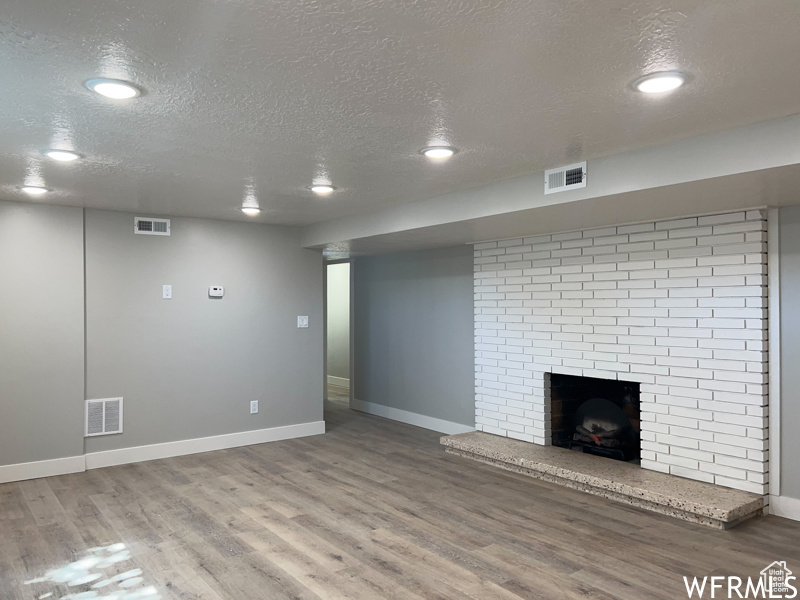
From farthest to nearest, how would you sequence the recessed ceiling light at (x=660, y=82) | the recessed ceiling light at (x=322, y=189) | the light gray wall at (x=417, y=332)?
the light gray wall at (x=417, y=332), the recessed ceiling light at (x=322, y=189), the recessed ceiling light at (x=660, y=82)

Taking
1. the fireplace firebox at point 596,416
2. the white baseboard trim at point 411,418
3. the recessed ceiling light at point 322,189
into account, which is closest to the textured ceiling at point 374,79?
the recessed ceiling light at point 322,189

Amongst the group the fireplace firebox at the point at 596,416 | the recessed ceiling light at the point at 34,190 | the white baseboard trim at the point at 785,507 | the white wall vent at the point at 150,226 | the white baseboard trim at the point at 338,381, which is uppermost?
the recessed ceiling light at the point at 34,190

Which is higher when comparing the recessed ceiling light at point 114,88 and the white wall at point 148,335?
the recessed ceiling light at point 114,88

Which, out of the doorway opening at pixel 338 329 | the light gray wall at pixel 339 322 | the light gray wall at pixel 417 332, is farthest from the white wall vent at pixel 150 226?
the light gray wall at pixel 339 322

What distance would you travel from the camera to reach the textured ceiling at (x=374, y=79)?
68.4 inches

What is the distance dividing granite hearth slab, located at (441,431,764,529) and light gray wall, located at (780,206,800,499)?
0.27 meters

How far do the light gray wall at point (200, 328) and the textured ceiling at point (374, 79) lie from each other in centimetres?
175

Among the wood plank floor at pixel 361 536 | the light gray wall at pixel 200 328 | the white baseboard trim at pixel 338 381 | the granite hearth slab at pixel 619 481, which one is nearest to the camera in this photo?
the wood plank floor at pixel 361 536

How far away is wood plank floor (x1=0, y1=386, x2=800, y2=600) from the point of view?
2.93 metres

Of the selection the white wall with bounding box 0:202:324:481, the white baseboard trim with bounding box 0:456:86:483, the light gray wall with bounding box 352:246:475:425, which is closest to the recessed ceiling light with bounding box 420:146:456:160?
the light gray wall with bounding box 352:246:475:425

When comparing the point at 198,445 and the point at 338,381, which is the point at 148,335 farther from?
the point at 338,381

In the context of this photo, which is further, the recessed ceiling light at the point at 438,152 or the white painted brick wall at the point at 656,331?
the white painted brick wall at the point at 656,331

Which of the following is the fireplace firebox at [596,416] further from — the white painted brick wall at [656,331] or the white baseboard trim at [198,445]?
the white baseboard trim at [198,445]

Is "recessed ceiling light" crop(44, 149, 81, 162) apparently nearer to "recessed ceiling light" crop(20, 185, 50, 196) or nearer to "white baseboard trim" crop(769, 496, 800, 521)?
"recessed ceiling light" crop(20, 185, 50, 196)
